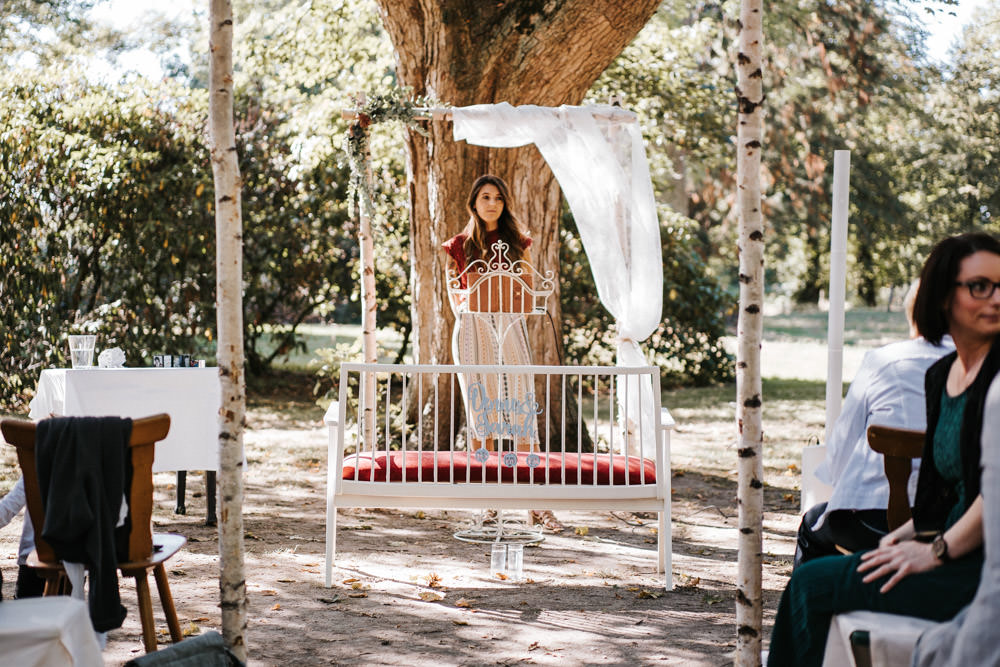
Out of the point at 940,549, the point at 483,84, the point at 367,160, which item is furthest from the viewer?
the point at 483,84

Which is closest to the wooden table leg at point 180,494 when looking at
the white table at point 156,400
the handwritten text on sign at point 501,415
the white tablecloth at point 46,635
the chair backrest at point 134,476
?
the white table at point 156,400

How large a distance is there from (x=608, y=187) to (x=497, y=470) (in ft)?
6.96

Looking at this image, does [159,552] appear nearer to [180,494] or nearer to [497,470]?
[497,470]

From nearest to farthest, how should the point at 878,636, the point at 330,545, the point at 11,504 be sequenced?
the point at 878,636 → the point at 11,504 → the point at 330,545

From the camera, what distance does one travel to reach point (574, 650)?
4250mm

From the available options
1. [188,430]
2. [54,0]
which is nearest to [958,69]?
[54,0]

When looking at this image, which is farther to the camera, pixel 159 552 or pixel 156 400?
pixel 156 400

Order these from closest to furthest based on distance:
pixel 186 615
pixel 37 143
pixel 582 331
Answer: pixel 186 615 < pixel 37 143 < pixel 582 331

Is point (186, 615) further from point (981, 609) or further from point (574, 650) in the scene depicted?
point (981, 609)

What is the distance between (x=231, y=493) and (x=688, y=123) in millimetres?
10083

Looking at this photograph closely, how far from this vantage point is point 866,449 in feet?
12.2

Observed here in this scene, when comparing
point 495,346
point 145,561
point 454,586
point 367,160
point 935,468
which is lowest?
point 454,586

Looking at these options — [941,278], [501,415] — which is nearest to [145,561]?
[501,415]

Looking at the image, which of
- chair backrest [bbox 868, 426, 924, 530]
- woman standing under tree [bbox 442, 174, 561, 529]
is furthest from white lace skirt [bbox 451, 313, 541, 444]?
chair backrest [bbox 868, 426, 924, 530]
